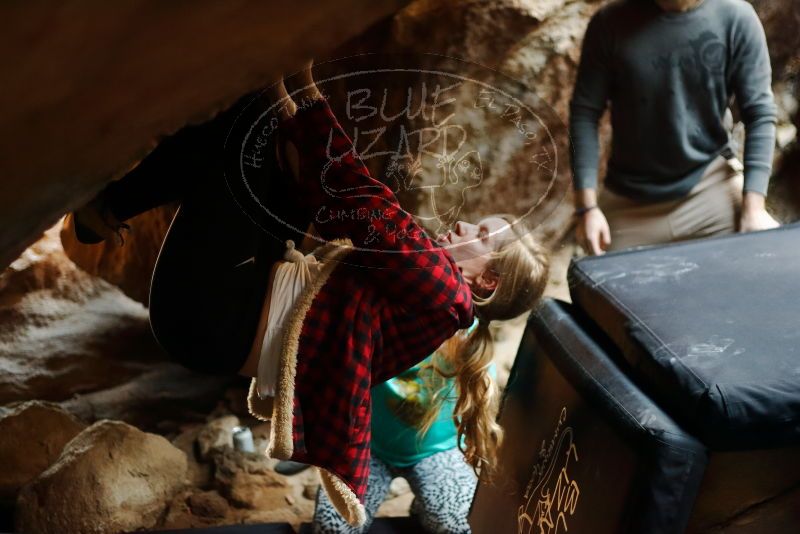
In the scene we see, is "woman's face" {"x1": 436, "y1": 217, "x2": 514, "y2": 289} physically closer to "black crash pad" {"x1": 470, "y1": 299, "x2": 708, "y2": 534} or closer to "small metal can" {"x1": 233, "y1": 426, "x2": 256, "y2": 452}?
"black crash pad" {"x1": 470, "y1": 299, "x2": 708, "y2": 534}

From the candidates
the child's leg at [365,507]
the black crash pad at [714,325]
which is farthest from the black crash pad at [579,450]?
the child's leg at [365,507]

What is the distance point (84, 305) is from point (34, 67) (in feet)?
6.22

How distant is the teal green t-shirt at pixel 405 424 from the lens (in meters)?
1.50

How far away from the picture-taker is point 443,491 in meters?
1.60

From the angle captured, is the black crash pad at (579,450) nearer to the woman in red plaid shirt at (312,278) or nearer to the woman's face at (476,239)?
the woman in red plaid shirt at (312,278)

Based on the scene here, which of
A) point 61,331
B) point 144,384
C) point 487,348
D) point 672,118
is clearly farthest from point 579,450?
point 61,331

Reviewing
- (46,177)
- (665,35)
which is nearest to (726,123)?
(665,35)

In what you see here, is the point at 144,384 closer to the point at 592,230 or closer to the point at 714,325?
the point at 592,230

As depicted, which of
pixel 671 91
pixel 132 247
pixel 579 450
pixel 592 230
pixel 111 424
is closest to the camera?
pixel 132 247

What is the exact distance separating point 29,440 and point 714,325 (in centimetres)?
151

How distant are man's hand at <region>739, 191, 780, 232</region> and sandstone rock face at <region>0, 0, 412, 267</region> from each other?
3.94 ft

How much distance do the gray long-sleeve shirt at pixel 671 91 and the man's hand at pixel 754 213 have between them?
0.02m

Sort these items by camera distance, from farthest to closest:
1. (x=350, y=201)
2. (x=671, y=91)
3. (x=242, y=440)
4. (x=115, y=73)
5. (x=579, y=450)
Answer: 1. (x=242, y=440)
2. (x=671, y=91)
3. (x=579, y=450)
4. (x=350, y=201)
5. (x=115, y=73)

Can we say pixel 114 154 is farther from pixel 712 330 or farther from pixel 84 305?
pixel 84 305
